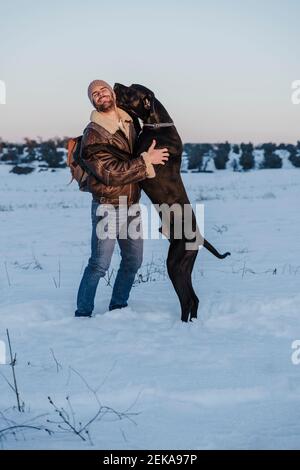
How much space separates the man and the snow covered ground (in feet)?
1.15

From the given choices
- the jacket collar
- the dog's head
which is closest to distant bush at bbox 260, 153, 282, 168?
the dog's head

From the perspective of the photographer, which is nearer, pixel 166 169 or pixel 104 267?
pixel 166 169

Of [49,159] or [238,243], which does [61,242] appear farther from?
[49,159]

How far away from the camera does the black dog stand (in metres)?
3.86

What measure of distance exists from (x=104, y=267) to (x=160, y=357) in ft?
3.33

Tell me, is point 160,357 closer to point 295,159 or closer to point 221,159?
point 221,159

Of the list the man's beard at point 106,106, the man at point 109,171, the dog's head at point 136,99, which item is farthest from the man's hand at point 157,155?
the man's beard at point 106,106

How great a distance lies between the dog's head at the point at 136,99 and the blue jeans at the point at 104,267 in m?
0.73

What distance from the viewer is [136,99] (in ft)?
12.8

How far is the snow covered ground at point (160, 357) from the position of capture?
8.04 feet

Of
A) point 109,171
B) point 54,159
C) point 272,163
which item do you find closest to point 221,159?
point 272,163

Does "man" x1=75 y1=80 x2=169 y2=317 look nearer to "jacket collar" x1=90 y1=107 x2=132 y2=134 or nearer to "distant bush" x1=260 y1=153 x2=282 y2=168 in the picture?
"jacket collar" x1=90 y1=107 x2=132 y2=134

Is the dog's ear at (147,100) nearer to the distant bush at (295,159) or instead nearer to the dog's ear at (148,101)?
the dog's ear at (148,101)
